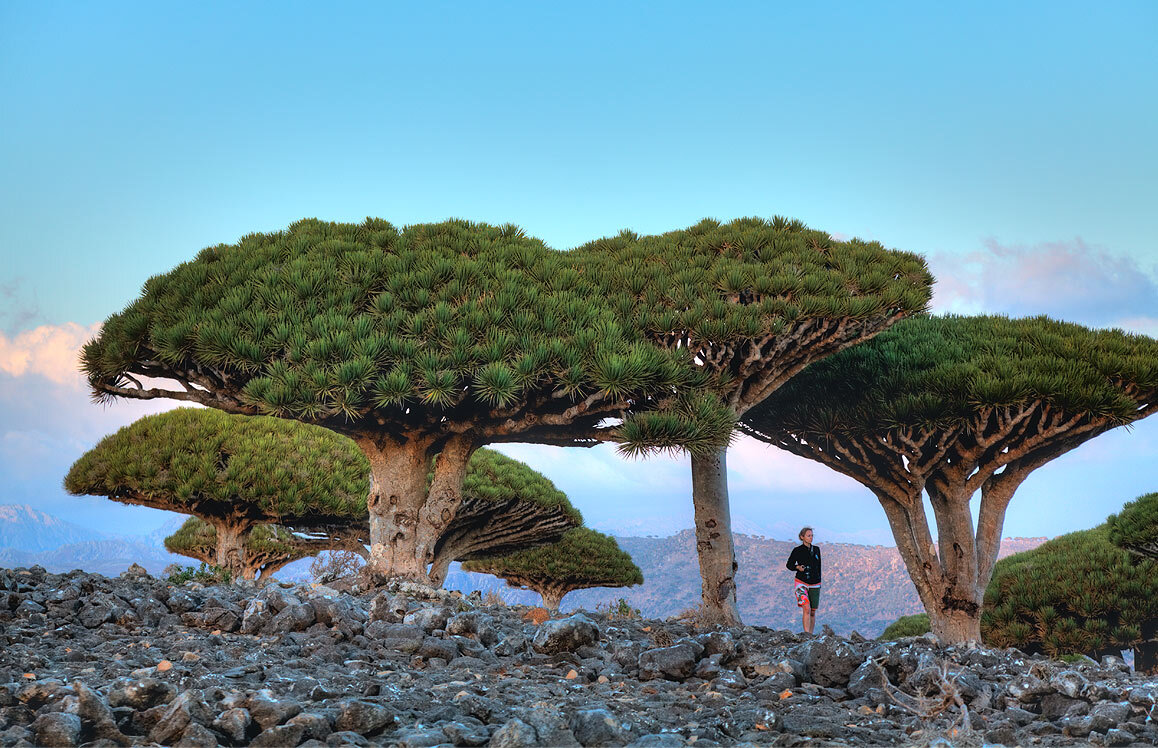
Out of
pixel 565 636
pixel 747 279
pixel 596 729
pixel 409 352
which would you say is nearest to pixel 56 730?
pixel 596 729

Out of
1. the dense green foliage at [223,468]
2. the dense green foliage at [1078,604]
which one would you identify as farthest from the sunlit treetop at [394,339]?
the dense green foliage at [1078,604]

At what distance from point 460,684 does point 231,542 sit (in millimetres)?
19568

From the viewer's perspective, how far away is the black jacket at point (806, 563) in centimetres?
1295

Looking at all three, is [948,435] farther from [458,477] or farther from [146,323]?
[146,323]

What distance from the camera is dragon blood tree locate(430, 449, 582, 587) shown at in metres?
22.1

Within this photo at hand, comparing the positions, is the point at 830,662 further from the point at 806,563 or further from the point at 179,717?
the point at 806,563

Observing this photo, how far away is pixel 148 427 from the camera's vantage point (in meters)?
22.3

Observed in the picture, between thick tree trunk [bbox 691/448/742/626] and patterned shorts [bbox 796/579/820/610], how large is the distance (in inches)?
41.1

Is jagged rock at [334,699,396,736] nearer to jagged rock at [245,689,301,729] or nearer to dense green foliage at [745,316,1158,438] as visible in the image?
jagged rock at [245,689,301,729]

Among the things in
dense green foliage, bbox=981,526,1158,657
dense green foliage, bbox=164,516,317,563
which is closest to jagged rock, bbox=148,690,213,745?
dense green foliage, bbox=981,526,1158,657

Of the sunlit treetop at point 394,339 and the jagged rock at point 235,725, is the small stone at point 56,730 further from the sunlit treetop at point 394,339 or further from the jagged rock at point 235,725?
the sunlit treetop at point 394,339

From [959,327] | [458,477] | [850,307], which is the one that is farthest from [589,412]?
[959,327]

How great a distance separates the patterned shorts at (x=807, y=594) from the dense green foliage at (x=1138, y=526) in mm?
9377

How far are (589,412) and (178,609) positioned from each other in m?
5.35
